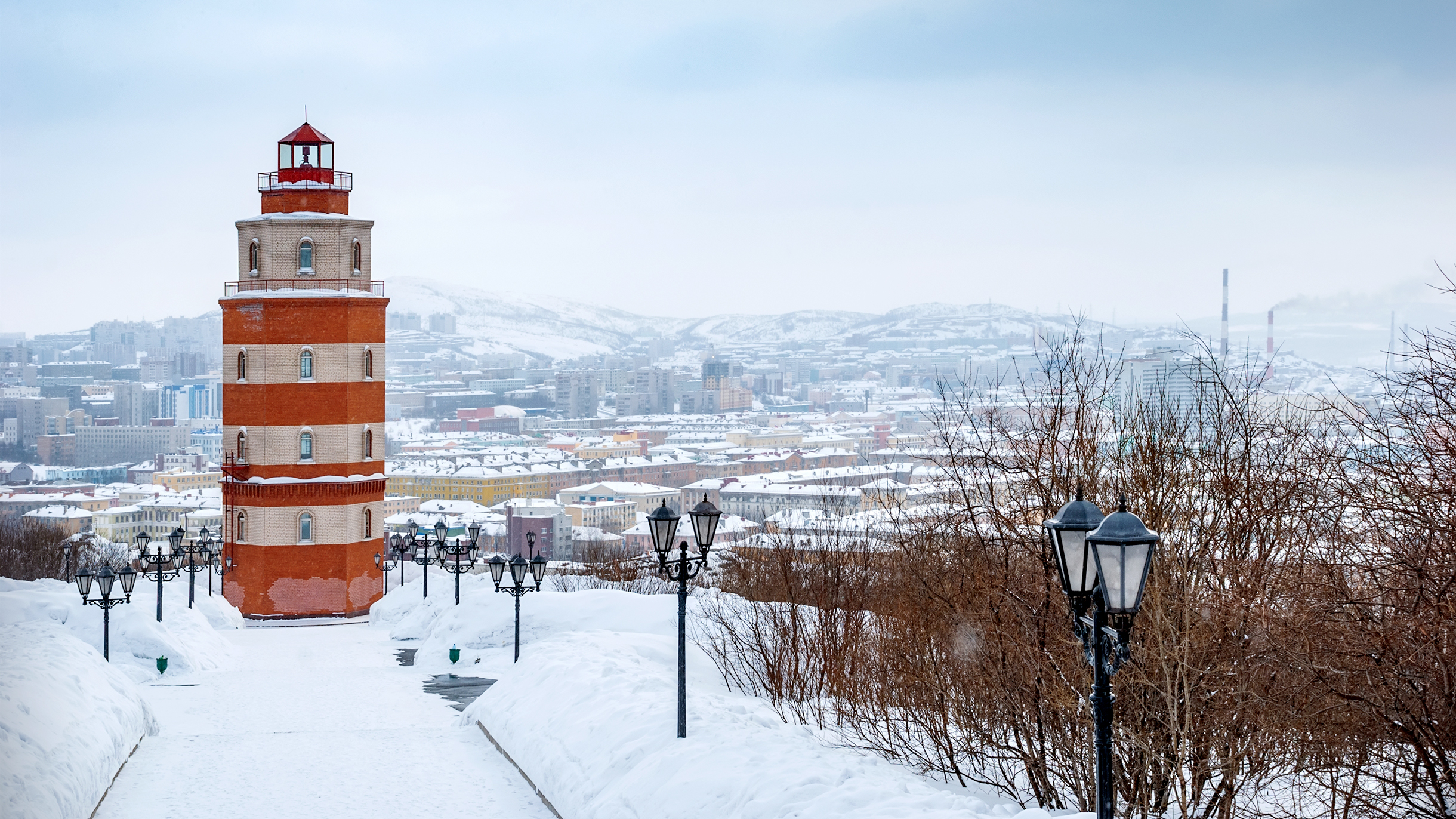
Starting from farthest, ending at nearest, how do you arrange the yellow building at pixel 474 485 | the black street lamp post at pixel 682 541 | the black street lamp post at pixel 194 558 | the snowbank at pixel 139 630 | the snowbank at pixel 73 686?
the yellow building at pixel 474 485 → the black street lamp post at pixel 194 558 → the snowbank at pixel 139 630 → the black street lamp post at pixel 682 541 → the snowbank at pixel 73 686

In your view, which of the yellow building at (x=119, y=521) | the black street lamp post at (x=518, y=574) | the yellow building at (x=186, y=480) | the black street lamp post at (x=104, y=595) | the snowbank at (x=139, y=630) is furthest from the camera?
the yellow building at (x=186, y=480)

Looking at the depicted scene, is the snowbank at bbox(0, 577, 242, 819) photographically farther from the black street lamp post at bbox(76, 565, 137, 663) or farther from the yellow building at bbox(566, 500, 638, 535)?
the yellow building at bbox(566, 500, 638, 535)

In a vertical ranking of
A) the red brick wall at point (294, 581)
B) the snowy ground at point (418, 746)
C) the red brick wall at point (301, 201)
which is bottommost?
the red brick wall at point (294, 581)

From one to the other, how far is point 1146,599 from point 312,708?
30.0 ft

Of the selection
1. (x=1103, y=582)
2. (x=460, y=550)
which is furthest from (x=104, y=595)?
(x=1103, y=582)

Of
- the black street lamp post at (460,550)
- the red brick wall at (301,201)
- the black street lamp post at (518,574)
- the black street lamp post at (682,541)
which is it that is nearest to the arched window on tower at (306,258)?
the red brick wall at (301,201)

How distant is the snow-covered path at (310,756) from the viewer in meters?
9.61

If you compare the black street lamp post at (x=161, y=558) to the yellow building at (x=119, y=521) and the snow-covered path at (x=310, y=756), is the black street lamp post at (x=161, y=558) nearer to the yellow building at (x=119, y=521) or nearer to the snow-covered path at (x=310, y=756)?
the snow-covered path at (x=310, y=756)

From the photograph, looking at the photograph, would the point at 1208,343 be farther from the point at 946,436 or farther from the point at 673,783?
the point at 673,783

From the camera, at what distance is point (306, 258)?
27.7m

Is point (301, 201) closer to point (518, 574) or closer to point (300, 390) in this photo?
point (300, 390)

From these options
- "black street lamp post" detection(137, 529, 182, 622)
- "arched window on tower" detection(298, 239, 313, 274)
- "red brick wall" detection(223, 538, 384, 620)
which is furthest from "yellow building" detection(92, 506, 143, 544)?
"arched window on tower" detection(298, 239, 313, 274)

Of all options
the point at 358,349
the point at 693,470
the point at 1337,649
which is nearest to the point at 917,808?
the point at 1337,649

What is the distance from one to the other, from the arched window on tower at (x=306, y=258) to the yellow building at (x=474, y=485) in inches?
4716
